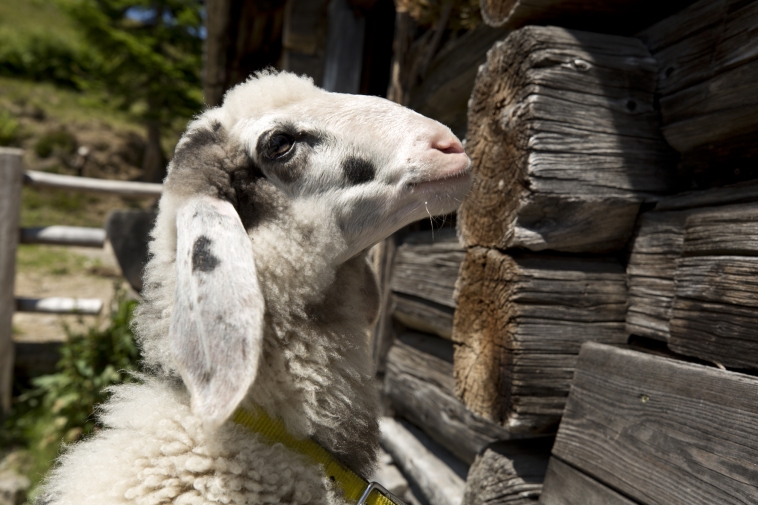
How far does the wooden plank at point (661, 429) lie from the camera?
1207mm

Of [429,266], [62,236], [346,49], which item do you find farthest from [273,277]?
[62,236]

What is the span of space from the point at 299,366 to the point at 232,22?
5683 mm

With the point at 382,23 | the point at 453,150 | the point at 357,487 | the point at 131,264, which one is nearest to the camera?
the point at 357,487

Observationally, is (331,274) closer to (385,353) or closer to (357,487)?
(357,487)

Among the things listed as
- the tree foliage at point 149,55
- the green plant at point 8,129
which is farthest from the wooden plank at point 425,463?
the green plant at point 8,129

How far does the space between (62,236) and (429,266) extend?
4320mm

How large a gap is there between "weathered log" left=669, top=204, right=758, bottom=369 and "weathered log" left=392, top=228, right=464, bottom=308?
119cm

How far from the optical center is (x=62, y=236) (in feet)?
17.6

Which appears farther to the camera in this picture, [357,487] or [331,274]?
[331,274]

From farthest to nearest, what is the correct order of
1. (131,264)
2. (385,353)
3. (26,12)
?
1. (26,12)
2. (131,264)
3. (385,353)

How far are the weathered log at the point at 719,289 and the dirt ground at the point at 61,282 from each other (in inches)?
288

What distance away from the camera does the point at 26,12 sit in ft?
91.2

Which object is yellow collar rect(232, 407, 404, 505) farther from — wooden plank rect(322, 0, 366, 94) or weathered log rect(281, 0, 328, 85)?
weathered log rect(281, 0, 328, 85)

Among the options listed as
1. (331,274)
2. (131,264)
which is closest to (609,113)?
(331,274)
